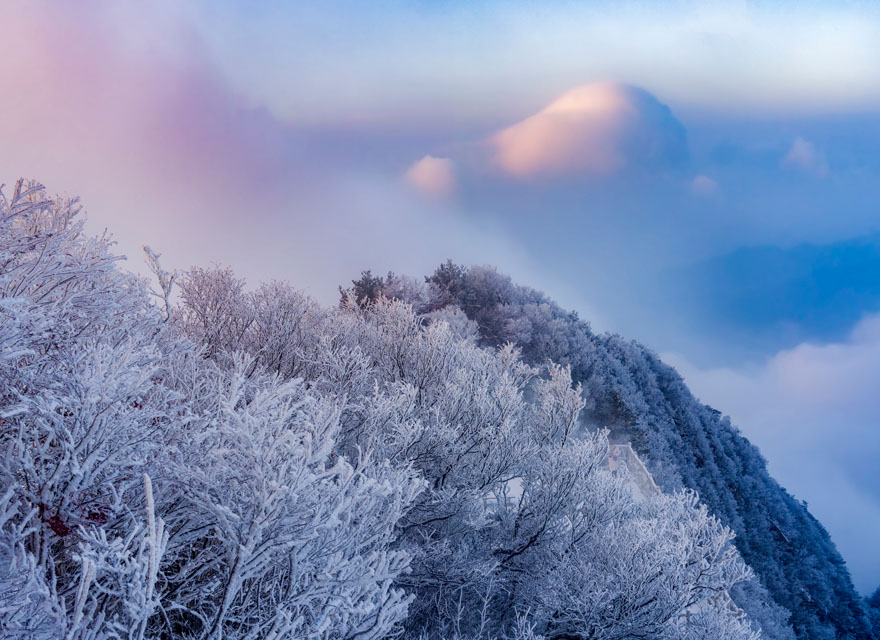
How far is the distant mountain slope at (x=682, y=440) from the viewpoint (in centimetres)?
1836

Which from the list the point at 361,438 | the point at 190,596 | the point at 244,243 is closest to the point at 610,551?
the point at 361,438

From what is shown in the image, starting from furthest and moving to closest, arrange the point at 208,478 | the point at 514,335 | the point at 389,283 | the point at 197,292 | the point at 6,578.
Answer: the point at 389,283
the point at 514,335
the point at 197,292
the point at 208,478
the point at 6,578

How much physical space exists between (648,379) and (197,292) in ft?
69.2

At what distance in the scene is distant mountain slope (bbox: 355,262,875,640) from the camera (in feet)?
60.2

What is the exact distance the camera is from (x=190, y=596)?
3141 mm

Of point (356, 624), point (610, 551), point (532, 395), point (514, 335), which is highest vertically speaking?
point (514, 335)

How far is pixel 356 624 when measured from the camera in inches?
131

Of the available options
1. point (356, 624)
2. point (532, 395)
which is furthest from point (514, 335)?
point (356, 624)

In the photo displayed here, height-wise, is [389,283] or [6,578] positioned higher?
[389,283]

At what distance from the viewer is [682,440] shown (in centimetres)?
2134

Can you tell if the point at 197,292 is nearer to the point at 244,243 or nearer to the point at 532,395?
the point at 532,395

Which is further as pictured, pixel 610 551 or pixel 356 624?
pixel 610 551

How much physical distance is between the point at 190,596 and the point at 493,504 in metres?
5.47

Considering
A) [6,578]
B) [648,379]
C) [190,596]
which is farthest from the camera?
[648,379]
